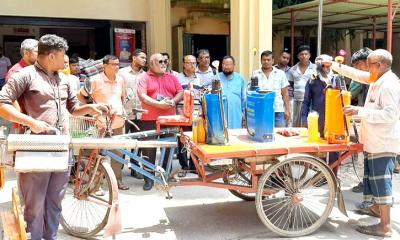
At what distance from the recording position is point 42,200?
318cm

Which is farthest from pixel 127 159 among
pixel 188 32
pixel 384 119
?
pixel 188 32

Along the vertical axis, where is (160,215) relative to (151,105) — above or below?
below

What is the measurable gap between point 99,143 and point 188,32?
23.6ft

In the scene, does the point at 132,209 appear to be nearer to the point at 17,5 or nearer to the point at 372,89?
the point at 372,89

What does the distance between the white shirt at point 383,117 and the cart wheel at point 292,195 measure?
0.47 meters

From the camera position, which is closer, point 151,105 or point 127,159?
point 127,159

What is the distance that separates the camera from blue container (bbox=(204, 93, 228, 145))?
379cm

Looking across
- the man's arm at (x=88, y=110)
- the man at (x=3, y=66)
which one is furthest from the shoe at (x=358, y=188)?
the man at (x=3, y=66)

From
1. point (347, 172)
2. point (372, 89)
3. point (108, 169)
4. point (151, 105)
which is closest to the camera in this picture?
point (108, 169)

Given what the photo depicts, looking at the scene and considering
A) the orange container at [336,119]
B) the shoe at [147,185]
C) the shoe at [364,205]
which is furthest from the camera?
the shoe at [147,185]

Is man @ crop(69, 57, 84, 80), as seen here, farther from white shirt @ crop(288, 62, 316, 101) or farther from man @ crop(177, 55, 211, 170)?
white shirt @ crop(288, 62, 316, 101)

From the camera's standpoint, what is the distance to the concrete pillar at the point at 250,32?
7117mm

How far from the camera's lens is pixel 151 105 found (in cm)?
514

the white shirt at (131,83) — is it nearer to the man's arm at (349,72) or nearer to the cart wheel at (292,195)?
the cart wheel at (292,195)
